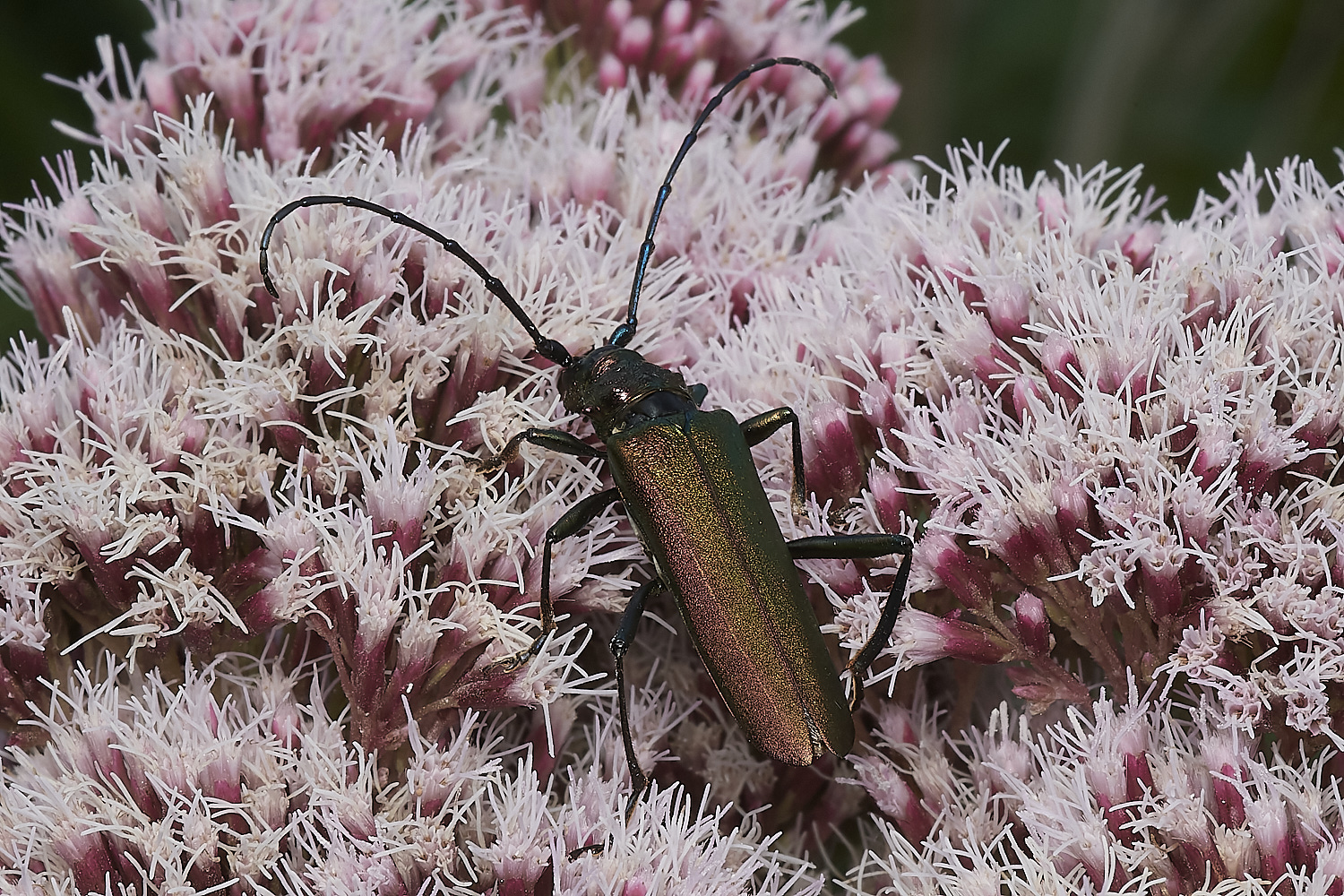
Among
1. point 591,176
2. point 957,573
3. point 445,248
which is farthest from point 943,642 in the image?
point 591,176

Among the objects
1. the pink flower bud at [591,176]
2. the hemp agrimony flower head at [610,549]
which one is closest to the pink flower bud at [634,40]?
the pink flower bud at [591,176]

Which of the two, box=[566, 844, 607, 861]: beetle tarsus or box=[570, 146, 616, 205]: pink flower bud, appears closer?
box=[566, 844, 607, 861]: beetle tarsus

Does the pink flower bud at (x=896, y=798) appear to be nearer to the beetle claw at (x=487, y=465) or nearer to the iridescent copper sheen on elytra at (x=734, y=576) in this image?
the iridescent copper sheen on elytra at (x=734, y=576)

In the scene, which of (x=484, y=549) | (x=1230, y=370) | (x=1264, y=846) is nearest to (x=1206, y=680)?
(x=1264, y=846)

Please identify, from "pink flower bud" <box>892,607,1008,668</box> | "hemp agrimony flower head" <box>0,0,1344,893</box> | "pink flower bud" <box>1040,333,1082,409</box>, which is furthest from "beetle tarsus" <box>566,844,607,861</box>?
"pink flower bud" <box>1040,333,1082,409</box>

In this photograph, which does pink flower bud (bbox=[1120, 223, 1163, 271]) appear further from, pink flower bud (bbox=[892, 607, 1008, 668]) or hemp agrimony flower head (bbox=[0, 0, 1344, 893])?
pink flower bud (bbox=[892, 607, 1008, 668])

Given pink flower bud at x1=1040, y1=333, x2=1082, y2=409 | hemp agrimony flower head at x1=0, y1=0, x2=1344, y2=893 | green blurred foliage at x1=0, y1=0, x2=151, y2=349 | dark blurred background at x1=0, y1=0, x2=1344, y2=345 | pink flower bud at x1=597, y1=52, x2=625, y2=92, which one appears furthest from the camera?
dark blurred background at x1=0, y1=0, x2=1344, y2=345
